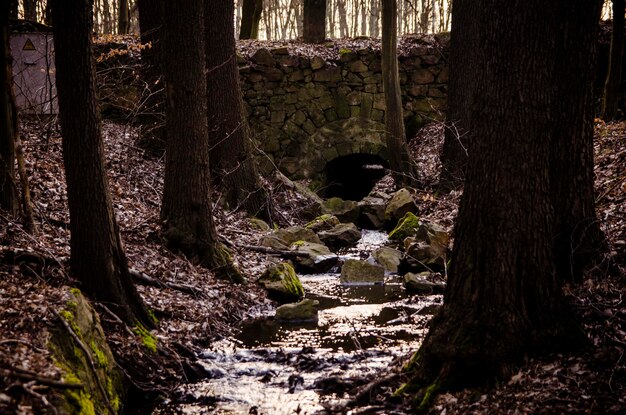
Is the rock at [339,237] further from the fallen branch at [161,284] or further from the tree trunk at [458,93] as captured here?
the fallen branch at [161,284]

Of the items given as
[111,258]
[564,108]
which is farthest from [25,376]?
[564,108]

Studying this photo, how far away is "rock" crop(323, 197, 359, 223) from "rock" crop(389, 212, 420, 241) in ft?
8.20

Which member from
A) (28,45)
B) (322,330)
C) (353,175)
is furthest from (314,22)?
(322,330)

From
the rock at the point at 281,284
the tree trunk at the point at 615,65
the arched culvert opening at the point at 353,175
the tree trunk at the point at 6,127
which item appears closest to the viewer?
the tree trunk at the point at 6,127

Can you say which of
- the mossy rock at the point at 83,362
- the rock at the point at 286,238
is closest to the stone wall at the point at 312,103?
the rock at the point at 286,238

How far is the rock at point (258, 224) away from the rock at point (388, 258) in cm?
229

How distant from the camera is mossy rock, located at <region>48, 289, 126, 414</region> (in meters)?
4.13

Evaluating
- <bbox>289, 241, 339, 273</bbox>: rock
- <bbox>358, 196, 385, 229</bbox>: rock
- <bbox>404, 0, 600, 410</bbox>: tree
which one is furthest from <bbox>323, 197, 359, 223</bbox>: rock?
<bbox>404, 0, 600, 410</bbox>: tree

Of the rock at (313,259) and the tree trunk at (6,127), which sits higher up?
the tree trunk at (6,127)

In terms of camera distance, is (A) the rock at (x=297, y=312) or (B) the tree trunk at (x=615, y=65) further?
(B) the tree trunk at (x=615, y=65)

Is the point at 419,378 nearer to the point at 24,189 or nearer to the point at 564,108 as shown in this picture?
the point at 564,108

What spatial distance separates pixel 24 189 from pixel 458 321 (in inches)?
191

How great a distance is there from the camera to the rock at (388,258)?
11.4 m

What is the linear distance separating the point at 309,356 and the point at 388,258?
200 inches
